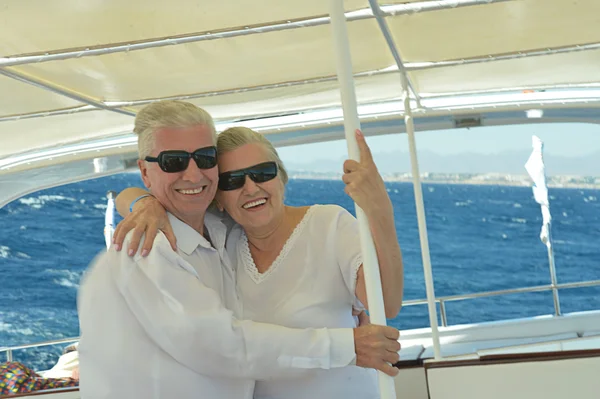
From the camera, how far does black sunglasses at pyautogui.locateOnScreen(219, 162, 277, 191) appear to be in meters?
2.25

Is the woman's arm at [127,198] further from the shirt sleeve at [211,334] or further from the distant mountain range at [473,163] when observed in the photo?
the distant mountain range at [473,163]

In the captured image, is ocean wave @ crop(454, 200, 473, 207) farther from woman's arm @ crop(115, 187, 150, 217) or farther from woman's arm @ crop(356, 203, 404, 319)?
woman's arm @ crop(356, 203, 404, 319)

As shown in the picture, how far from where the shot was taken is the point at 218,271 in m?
2.18

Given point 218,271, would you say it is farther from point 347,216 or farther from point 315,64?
point 315,64

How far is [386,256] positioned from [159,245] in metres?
0.59

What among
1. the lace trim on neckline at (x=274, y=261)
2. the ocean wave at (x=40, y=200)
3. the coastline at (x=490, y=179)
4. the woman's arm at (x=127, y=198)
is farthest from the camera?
the coastline at (x=490, y=179)

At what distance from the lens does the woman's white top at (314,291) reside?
7.07ft

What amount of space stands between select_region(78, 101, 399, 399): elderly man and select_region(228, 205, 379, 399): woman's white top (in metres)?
0.08

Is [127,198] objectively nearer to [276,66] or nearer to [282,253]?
[282,253]

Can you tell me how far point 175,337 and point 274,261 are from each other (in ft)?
1.45

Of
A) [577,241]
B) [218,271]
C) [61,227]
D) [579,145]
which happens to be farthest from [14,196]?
[579,145]

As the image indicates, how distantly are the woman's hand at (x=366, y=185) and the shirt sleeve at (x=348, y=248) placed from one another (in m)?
0.38

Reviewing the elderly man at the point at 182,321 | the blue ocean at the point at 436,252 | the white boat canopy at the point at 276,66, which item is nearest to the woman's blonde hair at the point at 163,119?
the elderly man at the point at 182,321

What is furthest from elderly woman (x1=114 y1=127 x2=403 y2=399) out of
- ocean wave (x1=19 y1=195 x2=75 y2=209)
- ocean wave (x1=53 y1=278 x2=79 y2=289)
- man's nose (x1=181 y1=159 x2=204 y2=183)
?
ocean wave (x1=19 y1=195 x2=75 y2=209)
